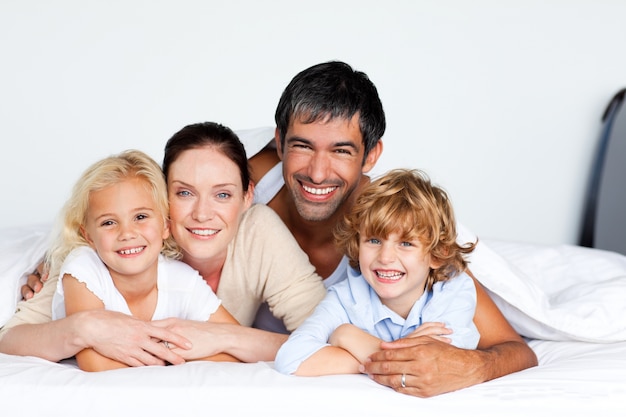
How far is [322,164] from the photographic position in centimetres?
270

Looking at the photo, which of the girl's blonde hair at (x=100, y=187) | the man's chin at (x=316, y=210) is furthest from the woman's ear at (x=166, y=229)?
the man's chin at (x=316, y=210)

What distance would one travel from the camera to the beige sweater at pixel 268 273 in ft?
8.54

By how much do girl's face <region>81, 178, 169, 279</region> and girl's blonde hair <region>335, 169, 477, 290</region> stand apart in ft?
1.83

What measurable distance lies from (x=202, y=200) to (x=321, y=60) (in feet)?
6.47

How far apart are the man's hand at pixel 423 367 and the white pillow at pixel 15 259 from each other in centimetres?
109

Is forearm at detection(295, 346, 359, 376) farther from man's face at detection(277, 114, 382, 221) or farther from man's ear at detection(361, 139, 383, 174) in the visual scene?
man's ear at detection(361, 139, 383, 174)

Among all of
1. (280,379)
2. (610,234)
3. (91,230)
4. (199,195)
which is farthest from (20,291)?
(610,234)

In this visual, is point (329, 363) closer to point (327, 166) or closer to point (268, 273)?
point (268, 273)

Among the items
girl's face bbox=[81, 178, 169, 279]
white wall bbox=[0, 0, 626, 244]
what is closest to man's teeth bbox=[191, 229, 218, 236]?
girl's face bbox=[81, 178, 169, 279]

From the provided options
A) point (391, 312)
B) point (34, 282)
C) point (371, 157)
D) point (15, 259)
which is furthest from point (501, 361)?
point (15, 259)

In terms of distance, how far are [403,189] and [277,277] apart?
1.68ft

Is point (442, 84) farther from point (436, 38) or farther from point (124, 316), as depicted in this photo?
point (124, 316)

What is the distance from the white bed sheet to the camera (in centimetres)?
202

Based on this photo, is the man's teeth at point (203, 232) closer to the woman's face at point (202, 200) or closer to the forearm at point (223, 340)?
the woman's face at point (202, 200)
